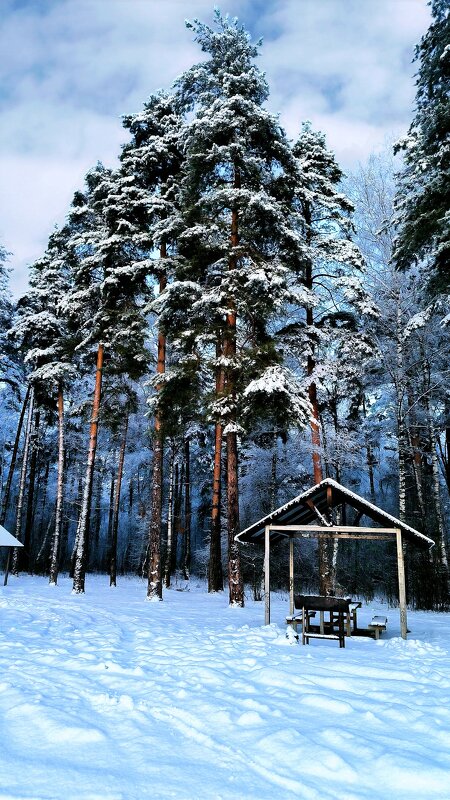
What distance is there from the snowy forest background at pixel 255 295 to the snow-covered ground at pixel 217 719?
6340 mm

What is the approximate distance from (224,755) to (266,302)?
483 inches

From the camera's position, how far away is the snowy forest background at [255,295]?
14.3 meters

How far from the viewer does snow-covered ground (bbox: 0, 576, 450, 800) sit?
11.8ft

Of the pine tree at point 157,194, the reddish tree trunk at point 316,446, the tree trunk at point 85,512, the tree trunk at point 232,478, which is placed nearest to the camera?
the tree trunk at point 232,478

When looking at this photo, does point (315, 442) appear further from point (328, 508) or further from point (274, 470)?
point (274, 470)

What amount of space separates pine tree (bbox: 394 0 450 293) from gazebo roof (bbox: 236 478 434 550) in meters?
6.50

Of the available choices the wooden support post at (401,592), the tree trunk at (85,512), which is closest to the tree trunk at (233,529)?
the wooden support post at (401,592)

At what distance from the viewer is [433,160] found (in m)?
12.6

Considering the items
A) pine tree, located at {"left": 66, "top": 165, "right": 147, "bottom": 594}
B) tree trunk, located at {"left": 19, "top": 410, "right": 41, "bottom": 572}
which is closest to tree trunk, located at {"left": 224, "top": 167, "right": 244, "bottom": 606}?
pine tree, located at {"left": 66, "top": 165, "right": 147, "bottom": 594}

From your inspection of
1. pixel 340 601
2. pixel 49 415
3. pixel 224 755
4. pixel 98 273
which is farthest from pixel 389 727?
pixel 49 415

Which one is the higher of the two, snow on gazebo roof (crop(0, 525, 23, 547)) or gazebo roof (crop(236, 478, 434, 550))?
gazebo roof (crop(236, 478, 434, 550))

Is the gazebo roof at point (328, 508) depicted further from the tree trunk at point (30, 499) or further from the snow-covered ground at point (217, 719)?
the tree trunk at point (30, 499)

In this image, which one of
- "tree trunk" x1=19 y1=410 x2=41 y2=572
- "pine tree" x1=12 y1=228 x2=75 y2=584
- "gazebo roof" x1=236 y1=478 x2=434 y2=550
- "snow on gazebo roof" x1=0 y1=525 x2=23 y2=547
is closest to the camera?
"gazebo roof" x1=236 y1=478 x2=434 y2=550

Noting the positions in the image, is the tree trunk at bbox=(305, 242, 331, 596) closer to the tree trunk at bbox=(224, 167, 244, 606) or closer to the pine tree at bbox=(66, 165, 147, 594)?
the tree trunk at bbox=(224, 167, 244, 606)
